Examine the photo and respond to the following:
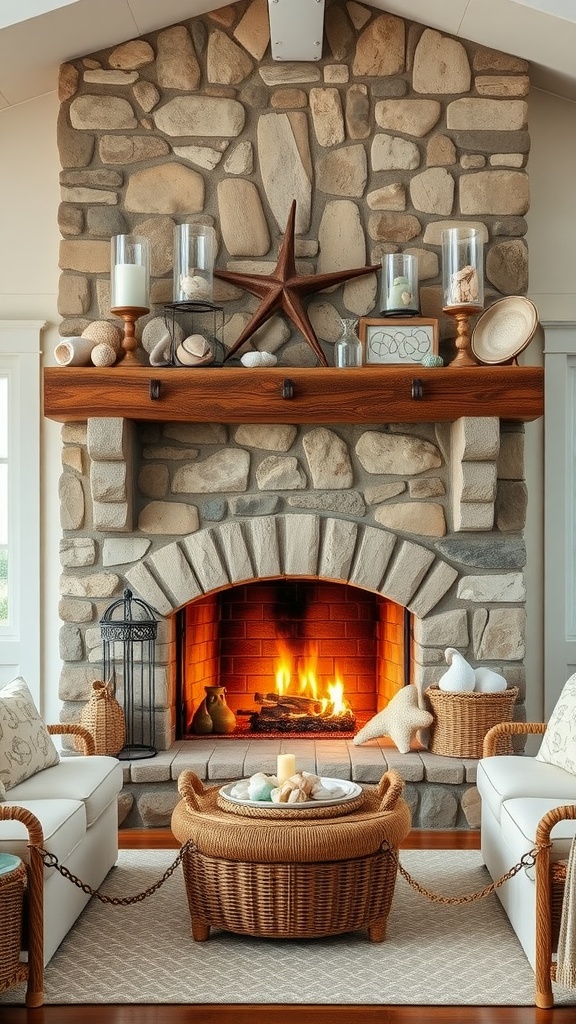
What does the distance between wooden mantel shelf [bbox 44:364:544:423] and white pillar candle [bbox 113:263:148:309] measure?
280 mm

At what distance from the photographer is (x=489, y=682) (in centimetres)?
476

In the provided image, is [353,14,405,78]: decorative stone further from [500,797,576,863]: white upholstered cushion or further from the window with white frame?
[500,797,576,863]: white upholstered cushion

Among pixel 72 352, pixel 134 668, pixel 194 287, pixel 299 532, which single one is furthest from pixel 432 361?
pixel 134 668

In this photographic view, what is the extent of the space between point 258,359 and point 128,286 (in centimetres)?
62

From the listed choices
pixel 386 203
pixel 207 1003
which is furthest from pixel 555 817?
pixel 386 203

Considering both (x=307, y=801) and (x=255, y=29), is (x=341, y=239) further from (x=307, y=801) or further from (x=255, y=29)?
(x=307, y=801)

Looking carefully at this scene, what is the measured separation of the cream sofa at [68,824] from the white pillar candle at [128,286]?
1.76 m

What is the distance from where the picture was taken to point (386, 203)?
16.2 feet

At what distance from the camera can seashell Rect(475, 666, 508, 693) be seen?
4.75m

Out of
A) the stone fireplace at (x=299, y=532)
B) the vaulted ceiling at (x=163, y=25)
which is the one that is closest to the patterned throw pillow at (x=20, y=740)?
the stone fireplace at (x=299, y=532)

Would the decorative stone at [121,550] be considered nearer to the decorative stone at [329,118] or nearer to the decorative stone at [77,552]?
the decorative stone at [77,552]

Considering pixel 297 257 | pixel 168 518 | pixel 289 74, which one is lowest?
pixel 168 518

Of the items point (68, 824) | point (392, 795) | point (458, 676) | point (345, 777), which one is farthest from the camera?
point (458, 676)

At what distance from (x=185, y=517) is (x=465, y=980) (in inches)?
95.5
